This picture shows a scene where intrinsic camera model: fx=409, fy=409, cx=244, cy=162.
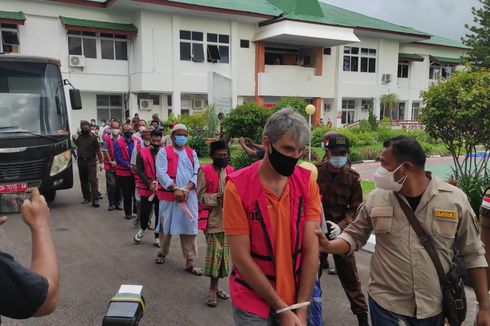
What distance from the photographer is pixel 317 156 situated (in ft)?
54.0

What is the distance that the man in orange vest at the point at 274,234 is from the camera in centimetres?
220

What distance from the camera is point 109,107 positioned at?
2634cm

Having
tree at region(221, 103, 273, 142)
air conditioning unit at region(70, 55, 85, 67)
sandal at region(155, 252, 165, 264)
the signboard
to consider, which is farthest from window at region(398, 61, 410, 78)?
sandal at region(155, 252, 165, 264)

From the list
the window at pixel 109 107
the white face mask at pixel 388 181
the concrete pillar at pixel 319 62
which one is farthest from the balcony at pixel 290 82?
the white face mask at pixel 388 181

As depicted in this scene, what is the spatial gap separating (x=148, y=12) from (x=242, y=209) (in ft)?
80.3

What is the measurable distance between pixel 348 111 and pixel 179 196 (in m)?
30.9

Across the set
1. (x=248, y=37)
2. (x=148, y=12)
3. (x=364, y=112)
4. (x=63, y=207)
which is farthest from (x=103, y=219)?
(x=364, y=112)

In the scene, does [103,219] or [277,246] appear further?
[103,219]

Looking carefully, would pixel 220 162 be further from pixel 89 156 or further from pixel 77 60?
pixel 77 60

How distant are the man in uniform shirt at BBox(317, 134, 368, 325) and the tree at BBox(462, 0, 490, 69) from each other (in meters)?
32.8

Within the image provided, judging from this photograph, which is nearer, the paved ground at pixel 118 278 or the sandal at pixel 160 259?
the paved ground at pixel 118 278

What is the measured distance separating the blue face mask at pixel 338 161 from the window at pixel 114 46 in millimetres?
23619

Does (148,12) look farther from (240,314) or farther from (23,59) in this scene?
(240,314)

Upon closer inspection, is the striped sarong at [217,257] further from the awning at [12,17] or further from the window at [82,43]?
the window at [82,43]
